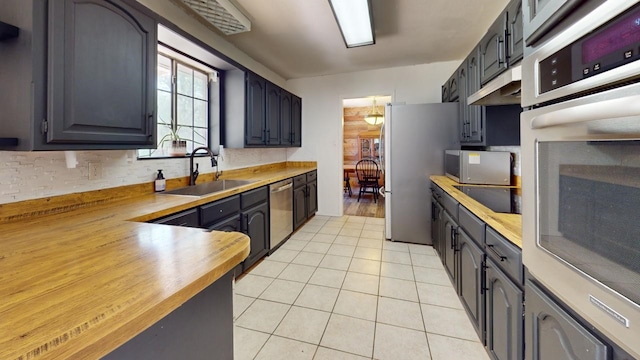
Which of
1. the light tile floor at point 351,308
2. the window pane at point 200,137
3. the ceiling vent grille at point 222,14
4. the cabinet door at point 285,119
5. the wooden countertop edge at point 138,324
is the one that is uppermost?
the ceiling vent grille at point 222,14

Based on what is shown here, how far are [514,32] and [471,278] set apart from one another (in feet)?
5.27

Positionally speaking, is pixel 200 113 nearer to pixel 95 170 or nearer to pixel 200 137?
pixel 200 137

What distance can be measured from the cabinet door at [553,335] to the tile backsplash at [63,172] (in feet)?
7.72

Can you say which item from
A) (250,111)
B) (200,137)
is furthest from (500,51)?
(200,137)

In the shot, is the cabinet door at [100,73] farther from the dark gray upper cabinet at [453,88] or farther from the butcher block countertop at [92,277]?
the dark gray upper cabinet at [453,88]

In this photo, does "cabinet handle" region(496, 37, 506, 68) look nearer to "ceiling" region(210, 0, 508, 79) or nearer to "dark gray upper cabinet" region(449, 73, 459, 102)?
"ceiling" region(210, 0, 508, 79)

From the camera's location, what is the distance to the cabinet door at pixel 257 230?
8.09ft

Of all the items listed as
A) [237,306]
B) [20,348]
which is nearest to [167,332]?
[20,348]

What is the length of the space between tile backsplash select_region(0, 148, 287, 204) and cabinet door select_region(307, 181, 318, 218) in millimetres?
2059

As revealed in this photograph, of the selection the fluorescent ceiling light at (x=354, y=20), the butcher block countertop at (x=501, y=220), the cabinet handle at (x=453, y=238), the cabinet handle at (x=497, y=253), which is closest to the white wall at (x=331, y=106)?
the fluorescent ceiling light at (x=354, y=20)

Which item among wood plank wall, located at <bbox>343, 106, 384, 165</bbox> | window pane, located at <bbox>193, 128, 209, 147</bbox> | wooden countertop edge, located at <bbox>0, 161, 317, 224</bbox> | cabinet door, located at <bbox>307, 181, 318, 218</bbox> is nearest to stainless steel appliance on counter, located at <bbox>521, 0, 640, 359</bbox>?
wooden countertop edge, located at <bbox>0, 161, 317, 224</bbox>

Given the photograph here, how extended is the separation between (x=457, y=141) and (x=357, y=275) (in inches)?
75.0

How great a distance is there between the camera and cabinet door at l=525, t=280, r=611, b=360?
651 millimetres

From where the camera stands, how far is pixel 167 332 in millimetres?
651
